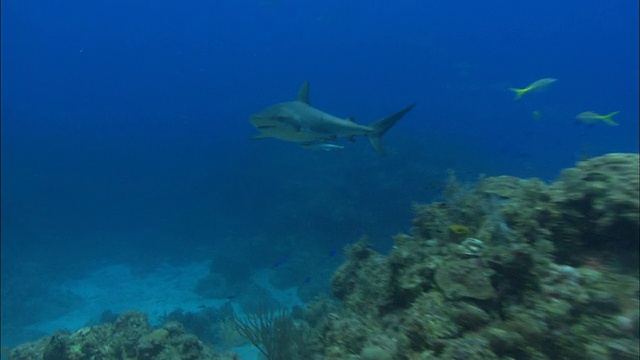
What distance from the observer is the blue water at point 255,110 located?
24.2 meters

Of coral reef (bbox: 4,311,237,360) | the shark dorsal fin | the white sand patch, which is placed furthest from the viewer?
the white sand patch

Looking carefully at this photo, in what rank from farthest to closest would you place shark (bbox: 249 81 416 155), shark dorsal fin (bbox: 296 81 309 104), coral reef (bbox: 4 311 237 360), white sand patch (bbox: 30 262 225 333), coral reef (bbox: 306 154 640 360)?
white sand patch (bbox: 30 262 225 333), shark dorsal fin (bbox: 296 81 309 104), coral reef (bbox: 4 311 237 360), shark (bbox: 249 81 416 155), coral reef (bbox: 306 154 640 360)

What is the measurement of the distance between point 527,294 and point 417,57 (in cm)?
9377

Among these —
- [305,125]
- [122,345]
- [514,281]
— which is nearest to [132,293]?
[122,345]

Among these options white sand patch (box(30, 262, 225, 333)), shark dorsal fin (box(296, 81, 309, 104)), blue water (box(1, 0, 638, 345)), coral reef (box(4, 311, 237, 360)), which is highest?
Result: blue water (box(1, 0, 638, 345))

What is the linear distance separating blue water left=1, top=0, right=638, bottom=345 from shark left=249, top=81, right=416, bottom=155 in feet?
6.06

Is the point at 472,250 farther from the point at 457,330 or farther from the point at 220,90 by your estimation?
the point at 220,90

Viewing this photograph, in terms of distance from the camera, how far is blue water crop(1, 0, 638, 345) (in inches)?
952

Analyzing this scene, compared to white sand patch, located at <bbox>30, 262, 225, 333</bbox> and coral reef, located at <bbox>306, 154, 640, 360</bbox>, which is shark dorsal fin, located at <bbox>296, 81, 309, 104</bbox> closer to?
coral reef, located at <bbox>306, 154, 640, 360</bbox>

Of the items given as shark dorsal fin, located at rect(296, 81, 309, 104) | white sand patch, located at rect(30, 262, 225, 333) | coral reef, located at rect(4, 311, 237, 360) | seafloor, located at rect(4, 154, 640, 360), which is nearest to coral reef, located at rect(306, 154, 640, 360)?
seafloor, located at rect(4, 154, 640, 360)

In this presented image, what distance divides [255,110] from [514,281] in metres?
75.4

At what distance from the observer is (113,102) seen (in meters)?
129

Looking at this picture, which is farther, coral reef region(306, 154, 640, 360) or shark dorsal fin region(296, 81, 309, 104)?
shark dorsal fin region(296, 81, 309, 104)

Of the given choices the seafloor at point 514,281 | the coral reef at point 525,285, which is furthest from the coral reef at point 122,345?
the coral reef at point 525,285
